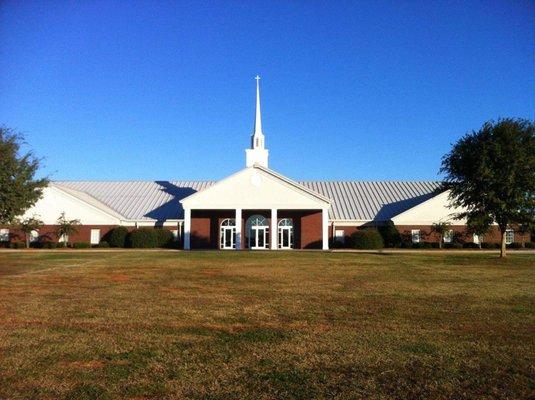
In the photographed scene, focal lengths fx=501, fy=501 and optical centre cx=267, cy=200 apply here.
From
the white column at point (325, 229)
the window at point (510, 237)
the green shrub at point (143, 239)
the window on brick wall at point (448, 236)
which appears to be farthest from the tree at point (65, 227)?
the window at point (510, 237)

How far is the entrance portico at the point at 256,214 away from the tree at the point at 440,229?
31.7 ft

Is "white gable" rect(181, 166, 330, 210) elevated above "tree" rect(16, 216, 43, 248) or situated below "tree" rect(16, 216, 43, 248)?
above

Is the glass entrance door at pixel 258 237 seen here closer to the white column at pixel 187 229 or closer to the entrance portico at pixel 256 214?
the entrance portico at pixel 256 214

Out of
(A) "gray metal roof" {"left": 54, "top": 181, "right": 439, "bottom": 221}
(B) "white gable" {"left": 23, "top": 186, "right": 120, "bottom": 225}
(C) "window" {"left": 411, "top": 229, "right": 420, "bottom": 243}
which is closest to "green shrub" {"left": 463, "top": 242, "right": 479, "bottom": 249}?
(C) "window" {"left": 411, "top": 229, "right": 420, "bottom": 243}

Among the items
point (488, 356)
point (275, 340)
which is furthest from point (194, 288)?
point (488, 356)

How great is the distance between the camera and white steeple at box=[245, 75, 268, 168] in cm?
4916

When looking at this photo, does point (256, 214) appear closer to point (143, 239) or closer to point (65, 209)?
point (143, 239)

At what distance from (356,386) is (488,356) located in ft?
7.49

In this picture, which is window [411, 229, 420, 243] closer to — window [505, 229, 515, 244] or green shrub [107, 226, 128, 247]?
window [505, 229, 515, 244]

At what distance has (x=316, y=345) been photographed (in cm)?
709

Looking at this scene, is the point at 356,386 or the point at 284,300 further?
the point at 284,300

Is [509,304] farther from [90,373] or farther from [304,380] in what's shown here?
[90,373]

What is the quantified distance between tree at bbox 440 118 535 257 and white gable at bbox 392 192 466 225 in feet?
48.7

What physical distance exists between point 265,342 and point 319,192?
43.6 m
